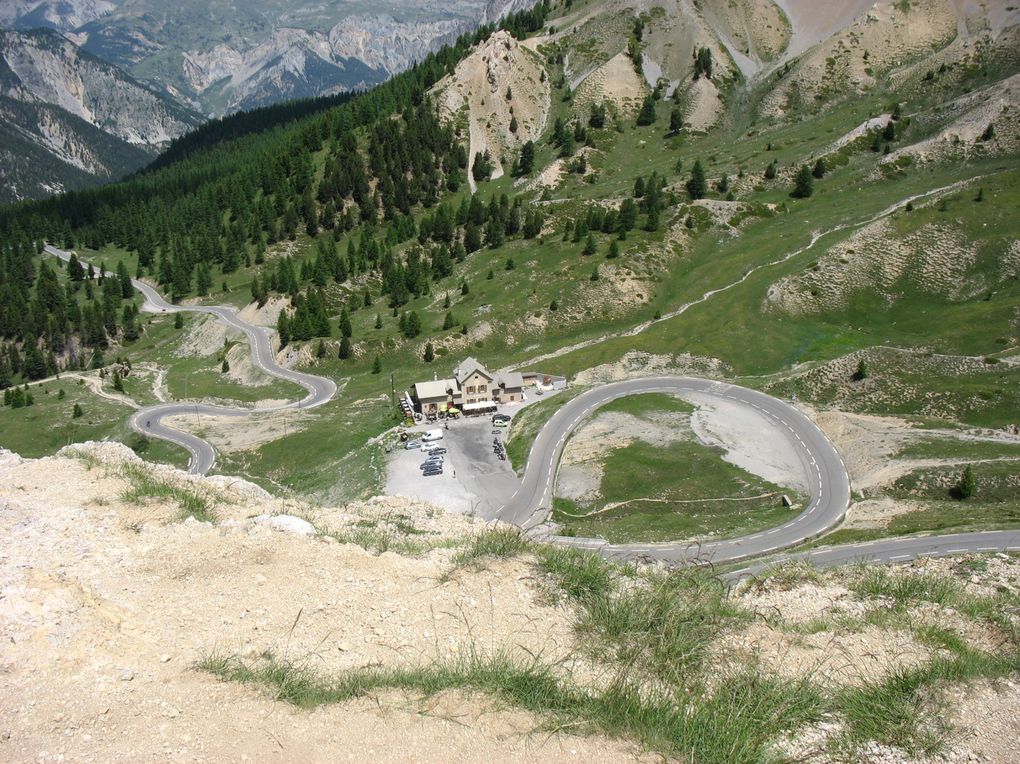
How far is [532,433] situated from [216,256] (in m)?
164

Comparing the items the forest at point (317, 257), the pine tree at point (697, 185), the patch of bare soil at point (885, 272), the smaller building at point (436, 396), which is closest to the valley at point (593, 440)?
the patch of bare soil at point (885, 272)

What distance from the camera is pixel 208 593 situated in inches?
537

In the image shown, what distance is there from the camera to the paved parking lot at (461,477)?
60125mm

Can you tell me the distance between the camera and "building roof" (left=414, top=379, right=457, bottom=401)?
8475 centimetres

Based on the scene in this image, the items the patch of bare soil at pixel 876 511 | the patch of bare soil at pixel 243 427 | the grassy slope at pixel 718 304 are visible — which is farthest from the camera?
the patch of bare soil at pixel 243 427

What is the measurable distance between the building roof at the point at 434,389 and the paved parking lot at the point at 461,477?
7.23m

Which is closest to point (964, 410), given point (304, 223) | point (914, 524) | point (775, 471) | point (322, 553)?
point (775, 471)

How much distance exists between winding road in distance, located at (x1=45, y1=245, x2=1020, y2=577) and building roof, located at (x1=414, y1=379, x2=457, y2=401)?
18432mm

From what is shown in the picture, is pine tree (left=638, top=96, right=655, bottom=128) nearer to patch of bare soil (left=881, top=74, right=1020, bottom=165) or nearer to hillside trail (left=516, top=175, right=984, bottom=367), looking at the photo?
patch of bare soil (left=881, top=74, right=1020, bottom=165)

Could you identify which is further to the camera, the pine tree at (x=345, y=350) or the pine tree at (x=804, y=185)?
the pine tree at (x=804, y=185)

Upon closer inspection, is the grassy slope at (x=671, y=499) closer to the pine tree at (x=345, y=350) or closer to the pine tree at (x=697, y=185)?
the pine tree at (x=345, y=350)

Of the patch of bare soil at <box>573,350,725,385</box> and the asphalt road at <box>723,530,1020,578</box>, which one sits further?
the patch of bare soil at <box>573,350,725,385</box>

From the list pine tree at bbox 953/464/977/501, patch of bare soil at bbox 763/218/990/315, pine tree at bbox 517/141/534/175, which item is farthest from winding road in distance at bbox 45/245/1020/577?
pine tree at bbox 517/141/534/175

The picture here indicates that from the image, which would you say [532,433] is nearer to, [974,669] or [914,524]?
[914,524]
